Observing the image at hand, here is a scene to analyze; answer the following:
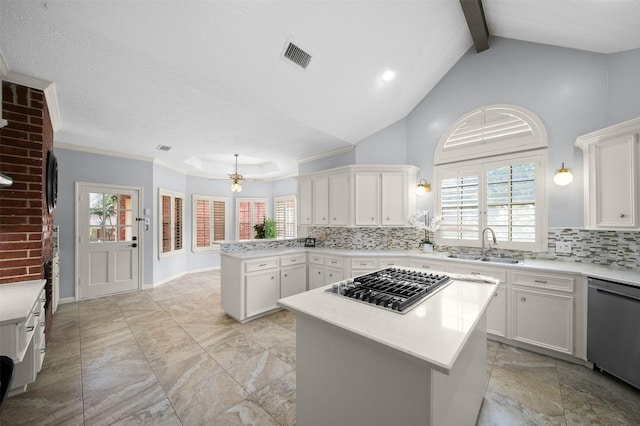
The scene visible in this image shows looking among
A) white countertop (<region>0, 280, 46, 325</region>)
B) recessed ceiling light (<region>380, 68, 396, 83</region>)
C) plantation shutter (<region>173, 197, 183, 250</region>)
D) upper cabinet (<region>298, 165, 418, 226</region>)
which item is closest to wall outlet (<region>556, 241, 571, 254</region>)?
upper cabinet (<region>298, 165, 418, 226</region>)

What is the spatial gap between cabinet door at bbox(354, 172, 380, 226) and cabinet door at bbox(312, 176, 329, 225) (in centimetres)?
61

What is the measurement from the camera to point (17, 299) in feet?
6.28

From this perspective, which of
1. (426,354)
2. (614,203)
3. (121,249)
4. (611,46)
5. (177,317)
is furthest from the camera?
(121,249)

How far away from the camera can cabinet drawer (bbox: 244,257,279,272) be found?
11.7ft

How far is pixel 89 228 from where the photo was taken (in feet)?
14.8

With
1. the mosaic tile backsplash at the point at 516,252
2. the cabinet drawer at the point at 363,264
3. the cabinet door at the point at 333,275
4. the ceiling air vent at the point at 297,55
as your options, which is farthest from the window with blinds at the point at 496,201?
the ceiling air vent at the point at 297,55

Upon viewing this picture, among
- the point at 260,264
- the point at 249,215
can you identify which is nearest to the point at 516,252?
the point at 260,264

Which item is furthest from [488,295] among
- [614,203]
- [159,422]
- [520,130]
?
[520,130]

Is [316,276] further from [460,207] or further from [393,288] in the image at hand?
[393,288]

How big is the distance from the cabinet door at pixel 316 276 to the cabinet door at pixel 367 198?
39.9 inches

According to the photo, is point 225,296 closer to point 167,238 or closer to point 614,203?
point 167,238

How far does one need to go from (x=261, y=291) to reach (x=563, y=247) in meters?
3.93

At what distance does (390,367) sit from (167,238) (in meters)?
6.13

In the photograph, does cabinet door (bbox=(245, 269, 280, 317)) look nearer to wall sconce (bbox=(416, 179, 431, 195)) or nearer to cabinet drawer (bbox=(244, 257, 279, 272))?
cabinet drawer (bbox=(244, 257, 279, 272))
